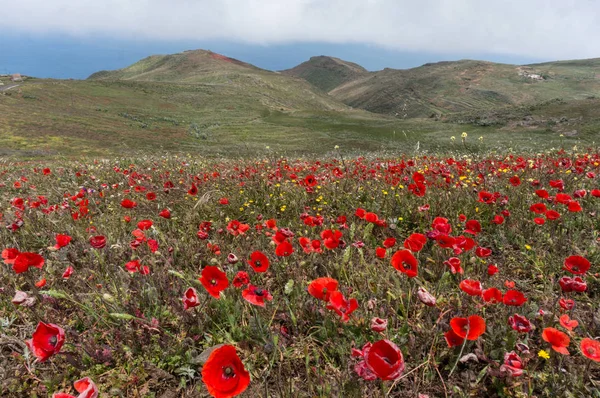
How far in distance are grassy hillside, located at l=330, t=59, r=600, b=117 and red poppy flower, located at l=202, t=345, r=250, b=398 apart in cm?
9697

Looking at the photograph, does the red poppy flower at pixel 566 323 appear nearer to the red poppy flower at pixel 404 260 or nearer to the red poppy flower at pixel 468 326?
the red poppy flower at pixel 468 326

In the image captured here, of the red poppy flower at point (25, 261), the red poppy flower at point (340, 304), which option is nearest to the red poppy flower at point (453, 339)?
the red poppy flower at point (340, 304)

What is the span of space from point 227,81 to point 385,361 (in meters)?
107

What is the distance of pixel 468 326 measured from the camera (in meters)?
1.61

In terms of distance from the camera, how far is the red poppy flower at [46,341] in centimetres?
155

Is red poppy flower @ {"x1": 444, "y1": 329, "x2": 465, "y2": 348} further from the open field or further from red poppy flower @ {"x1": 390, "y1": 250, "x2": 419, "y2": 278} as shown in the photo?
the open field

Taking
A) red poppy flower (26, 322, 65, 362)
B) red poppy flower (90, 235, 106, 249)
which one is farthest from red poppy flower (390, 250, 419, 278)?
red poppy flower (90, 235, 106, 249)

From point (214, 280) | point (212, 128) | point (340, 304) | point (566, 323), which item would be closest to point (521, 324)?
point (566, 323)

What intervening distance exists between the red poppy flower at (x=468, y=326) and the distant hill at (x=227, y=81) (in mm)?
75448

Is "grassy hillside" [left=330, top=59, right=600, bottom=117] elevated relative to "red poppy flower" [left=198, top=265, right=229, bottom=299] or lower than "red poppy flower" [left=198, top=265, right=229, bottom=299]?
elevated

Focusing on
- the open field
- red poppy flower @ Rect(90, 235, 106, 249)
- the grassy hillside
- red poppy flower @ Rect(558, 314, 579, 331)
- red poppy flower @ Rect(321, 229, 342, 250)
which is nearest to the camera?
red poppy flower @ Rect(558, 314, 579, 331)

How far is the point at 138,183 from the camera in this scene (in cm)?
664

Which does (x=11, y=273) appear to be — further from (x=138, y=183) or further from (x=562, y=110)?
(x=562, y=110)

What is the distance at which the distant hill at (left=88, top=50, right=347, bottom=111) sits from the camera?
84562 millimetres
